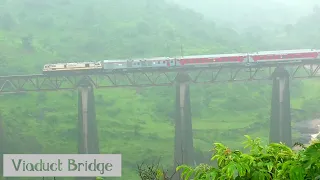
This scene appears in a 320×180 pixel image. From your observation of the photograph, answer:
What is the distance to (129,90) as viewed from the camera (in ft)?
233

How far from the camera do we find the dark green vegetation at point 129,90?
53344mm

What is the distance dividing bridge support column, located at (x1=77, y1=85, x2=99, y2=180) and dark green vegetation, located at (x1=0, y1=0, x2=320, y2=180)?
11396 millimetres

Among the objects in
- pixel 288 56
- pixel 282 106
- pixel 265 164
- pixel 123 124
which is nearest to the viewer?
pixel 265 164

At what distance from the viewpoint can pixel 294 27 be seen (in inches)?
4102

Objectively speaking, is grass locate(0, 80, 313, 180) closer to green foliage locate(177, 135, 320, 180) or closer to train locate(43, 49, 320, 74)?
train locate(43, 49, 320, 74)

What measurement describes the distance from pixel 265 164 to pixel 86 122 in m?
30.6

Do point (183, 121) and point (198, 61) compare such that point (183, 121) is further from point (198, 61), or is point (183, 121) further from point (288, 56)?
point (288, 56)

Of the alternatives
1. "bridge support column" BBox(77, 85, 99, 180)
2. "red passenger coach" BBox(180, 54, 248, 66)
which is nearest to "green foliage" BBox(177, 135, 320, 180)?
"bridge support column" BBox(77, 85, 99, 180)

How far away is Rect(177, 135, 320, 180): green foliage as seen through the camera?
3.51 m

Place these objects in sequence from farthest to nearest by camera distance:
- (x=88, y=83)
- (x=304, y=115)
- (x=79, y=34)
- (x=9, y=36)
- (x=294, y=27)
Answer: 1. (x=294, y=27)
2. (x=79, y=34)
3. (x=9, y=36)
4. (x=304, y=115)
5. (x=88, y=83)

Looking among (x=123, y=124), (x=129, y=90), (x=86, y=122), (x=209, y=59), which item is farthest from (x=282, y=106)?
(x=129, y=90)

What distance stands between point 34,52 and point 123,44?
777 inches

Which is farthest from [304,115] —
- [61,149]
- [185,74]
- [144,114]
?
[61,149]

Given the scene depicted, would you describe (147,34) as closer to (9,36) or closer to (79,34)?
(79,34)
